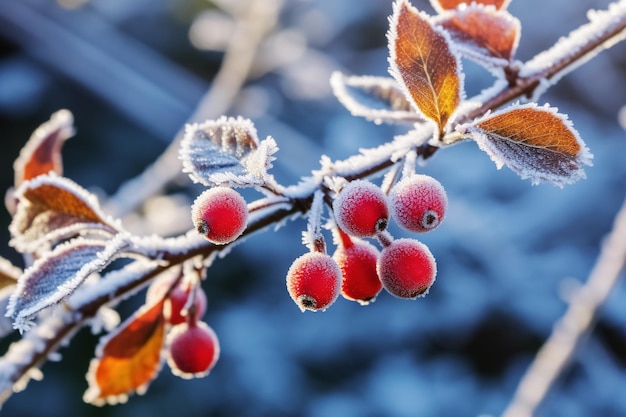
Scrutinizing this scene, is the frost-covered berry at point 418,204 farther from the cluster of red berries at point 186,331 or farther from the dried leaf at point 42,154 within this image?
the dried leaf at point 42,154

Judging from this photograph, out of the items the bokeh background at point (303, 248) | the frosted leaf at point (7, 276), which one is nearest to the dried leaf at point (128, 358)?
the frosted leaf at point (7, 276)

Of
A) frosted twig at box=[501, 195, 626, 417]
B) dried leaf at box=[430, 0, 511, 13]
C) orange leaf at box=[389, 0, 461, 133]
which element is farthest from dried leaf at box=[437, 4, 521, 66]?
frosted twig at box=[501, 195, 626, 417]

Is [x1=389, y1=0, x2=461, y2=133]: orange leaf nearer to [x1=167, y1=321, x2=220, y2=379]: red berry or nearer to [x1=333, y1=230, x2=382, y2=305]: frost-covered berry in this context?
[x1=333, y1=230, x2=382, y2=305]: frost-covered berry

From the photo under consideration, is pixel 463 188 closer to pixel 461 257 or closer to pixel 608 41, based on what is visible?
pixel 461 257

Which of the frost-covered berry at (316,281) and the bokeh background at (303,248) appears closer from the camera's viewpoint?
the frost-covered berry at (316,281)

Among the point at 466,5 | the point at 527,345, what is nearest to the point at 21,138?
the point at 527,345

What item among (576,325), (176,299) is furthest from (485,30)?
(576,325)
